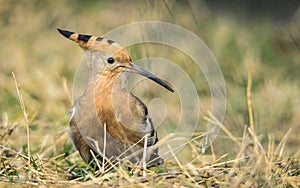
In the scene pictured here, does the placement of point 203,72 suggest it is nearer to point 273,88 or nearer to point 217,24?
point 273,88

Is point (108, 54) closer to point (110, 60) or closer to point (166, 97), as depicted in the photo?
point (110, 60)

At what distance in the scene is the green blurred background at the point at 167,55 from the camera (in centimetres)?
432

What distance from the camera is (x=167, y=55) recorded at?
5410 mm

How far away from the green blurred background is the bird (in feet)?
1.31

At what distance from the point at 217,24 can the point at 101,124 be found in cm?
268

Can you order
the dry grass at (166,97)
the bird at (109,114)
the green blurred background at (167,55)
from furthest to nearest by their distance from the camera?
1. the green blurred background at (167,55)
2. the bird at (109,114)
3. the dry grass at (166,97)

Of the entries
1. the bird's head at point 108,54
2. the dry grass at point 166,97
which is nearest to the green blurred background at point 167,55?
the dry grass at point 166,97

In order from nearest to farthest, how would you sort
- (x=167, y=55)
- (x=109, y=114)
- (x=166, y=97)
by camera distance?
(x=109, y=114) → (x=166, y=97) → (x=167, y=55)

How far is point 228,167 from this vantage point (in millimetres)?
3385

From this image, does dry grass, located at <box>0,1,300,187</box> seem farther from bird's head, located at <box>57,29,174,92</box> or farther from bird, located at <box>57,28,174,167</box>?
bird's head, located at <box>57,29,174,92</box>

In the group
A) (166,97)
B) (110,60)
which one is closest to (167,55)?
(166,97)

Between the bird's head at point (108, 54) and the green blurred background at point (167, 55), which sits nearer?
the bird's head at point (108, 54)

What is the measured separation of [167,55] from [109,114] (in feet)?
6.23

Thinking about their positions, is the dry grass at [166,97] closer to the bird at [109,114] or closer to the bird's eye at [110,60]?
the bird at [109,114]
